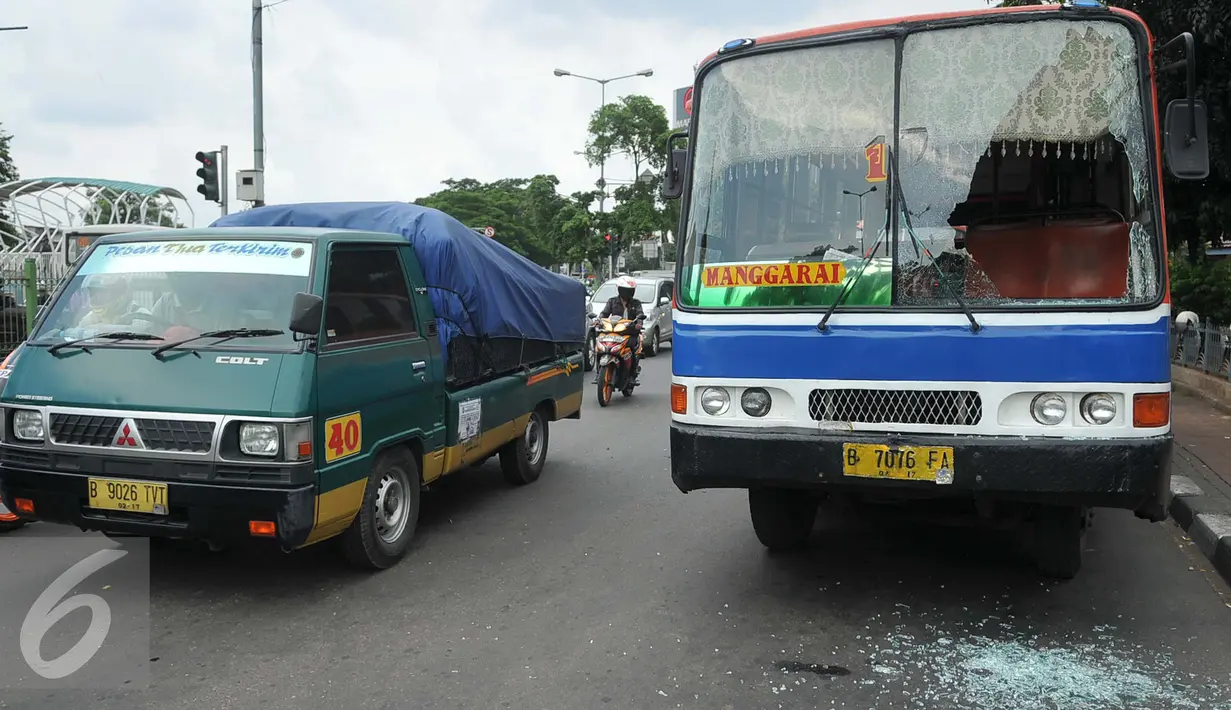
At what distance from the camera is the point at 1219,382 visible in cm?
1110

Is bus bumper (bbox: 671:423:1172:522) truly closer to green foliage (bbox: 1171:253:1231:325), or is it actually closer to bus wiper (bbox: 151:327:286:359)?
bus wiper (bbox: 151:327:286:359)

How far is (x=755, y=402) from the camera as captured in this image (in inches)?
174

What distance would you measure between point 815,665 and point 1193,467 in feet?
17.5

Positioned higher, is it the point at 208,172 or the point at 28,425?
the point at 208,172

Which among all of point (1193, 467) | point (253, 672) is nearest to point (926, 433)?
point (253, 672)

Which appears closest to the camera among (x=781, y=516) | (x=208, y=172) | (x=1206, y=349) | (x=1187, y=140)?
(x=1187, y=140)

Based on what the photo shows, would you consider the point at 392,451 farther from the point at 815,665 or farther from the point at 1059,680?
the point at 1059,680

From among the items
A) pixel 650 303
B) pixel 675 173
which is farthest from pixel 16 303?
Result: pixel 675 173

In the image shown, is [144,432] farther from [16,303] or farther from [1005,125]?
[16,303]

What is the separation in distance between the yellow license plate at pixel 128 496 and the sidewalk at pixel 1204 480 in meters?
5.31

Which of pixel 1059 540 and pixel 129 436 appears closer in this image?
pixel 129 436

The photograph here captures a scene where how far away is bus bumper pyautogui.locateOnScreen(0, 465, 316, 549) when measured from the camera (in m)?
4.36

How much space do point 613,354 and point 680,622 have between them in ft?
27.0

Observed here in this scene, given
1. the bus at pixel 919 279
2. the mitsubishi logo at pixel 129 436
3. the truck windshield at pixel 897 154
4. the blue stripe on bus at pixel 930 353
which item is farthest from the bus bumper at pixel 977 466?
the mitsubishi logo at pixel 129 436
